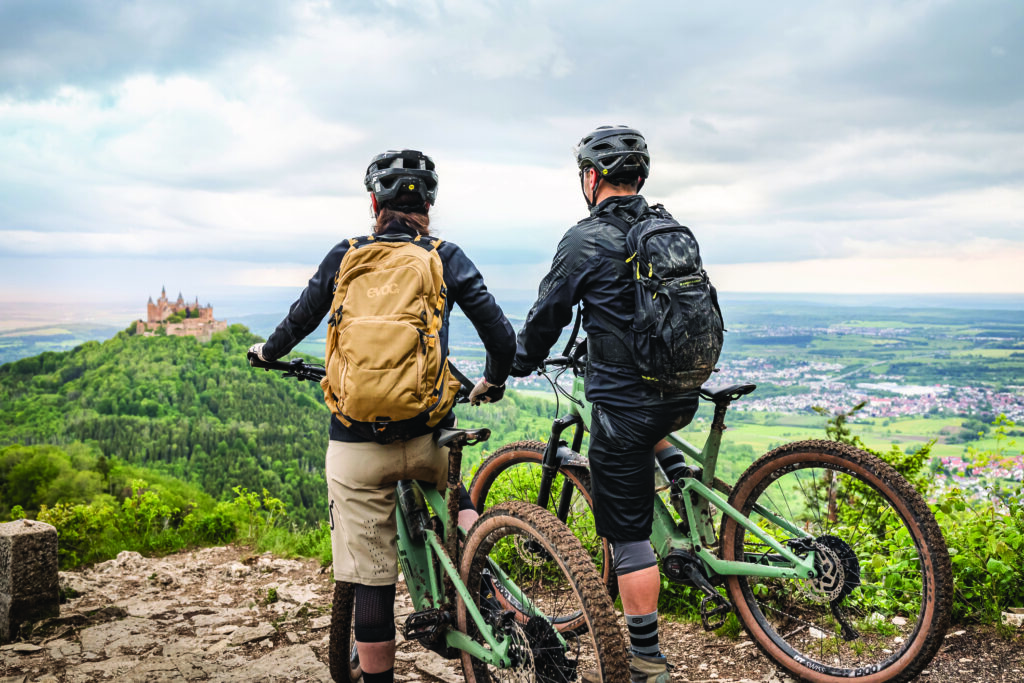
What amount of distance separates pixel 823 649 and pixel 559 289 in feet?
7.35

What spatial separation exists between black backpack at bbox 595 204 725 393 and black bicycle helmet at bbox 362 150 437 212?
35.3 inches

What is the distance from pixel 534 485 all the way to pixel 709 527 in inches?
46.7

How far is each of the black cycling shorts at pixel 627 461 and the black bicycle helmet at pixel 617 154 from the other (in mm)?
1030

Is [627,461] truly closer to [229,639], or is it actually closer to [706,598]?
[706,598]

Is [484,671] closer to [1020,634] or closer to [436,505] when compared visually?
[436,505]

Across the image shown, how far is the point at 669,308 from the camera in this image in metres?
2.83

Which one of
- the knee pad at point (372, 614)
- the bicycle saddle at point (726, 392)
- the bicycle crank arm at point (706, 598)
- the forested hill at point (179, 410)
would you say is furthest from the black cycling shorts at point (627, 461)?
the forested hill at point (179, 410)

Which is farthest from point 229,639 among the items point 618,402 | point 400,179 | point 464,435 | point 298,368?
point 400,179

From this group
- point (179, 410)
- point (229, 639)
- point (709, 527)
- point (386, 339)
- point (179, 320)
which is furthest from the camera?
point (179, 320)

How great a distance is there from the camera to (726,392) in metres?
3.34

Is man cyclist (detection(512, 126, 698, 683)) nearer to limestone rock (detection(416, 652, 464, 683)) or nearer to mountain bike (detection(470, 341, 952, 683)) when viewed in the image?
mountain bike (detection(470, 341, 952, 683))

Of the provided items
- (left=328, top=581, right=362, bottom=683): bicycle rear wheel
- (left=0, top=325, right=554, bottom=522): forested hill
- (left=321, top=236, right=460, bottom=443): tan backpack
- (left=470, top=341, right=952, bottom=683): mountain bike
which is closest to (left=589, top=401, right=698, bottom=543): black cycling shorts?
(left=470, top=341, right=952, bottom=683): mountain bike

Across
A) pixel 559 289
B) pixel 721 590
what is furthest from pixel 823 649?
pixel 559 289

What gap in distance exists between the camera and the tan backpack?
103 inches
